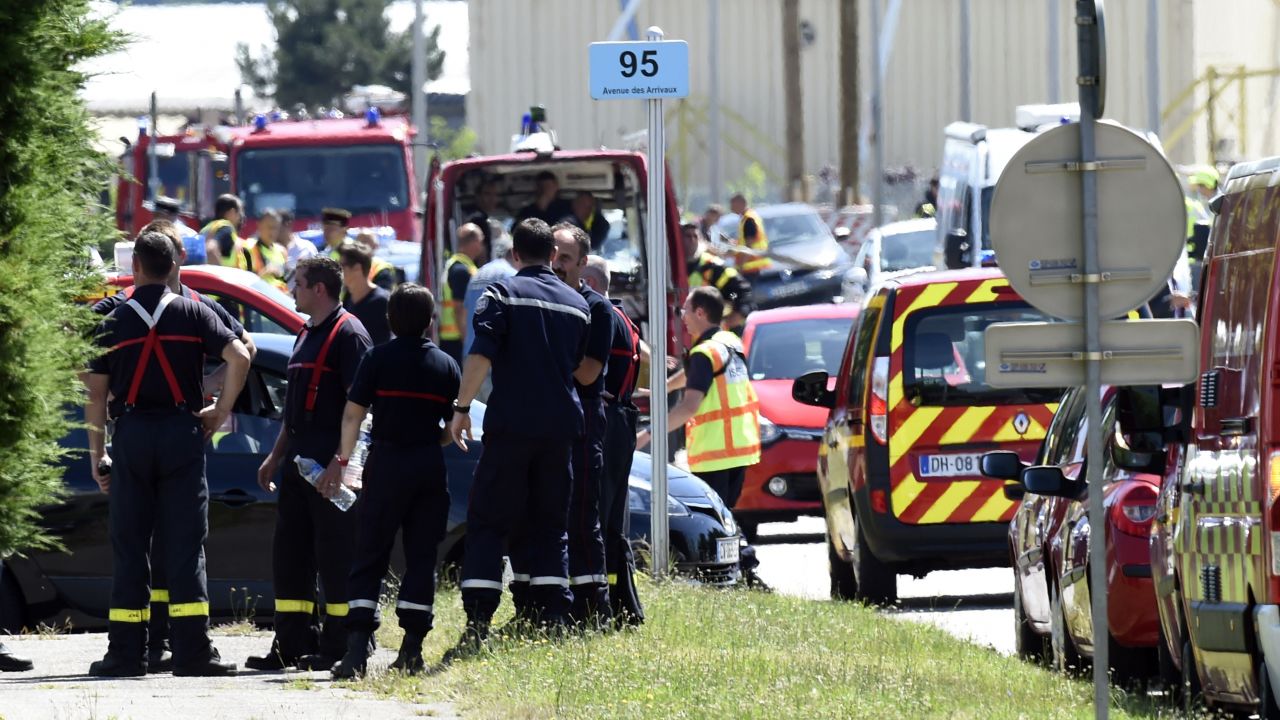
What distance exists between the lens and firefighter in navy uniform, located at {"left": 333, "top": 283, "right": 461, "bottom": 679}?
9.18 meters

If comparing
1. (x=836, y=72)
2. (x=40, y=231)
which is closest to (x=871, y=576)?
(x=40, y=231)

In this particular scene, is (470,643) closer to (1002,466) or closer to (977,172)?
(1002,466)

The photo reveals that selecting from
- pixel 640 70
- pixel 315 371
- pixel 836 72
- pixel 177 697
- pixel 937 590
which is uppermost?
pixel 836 72

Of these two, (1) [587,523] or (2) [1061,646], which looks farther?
(1) [587,523]

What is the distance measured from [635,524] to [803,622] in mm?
2043

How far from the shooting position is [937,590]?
13742mm

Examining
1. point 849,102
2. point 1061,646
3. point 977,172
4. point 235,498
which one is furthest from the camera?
point 849,102

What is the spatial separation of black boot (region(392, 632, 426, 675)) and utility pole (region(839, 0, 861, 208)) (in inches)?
1377

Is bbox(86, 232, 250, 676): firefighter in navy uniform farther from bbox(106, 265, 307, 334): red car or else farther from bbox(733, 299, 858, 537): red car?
bbox(733, 299, 858, 537): red car

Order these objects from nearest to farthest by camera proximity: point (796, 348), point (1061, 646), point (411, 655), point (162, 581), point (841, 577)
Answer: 1. point (411, 655)
2. point (1061, 646)
3. point (162, 581)
4. point (841, 577)
5. point (796, 348)

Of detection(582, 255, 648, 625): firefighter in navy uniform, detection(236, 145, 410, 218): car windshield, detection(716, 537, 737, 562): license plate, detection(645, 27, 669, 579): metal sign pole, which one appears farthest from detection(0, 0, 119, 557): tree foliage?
detection(236, 145, 410, 218): car windshield

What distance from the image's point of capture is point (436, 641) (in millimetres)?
10312

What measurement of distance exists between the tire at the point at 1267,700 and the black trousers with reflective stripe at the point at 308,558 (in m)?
3.95

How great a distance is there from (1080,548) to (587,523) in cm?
208
